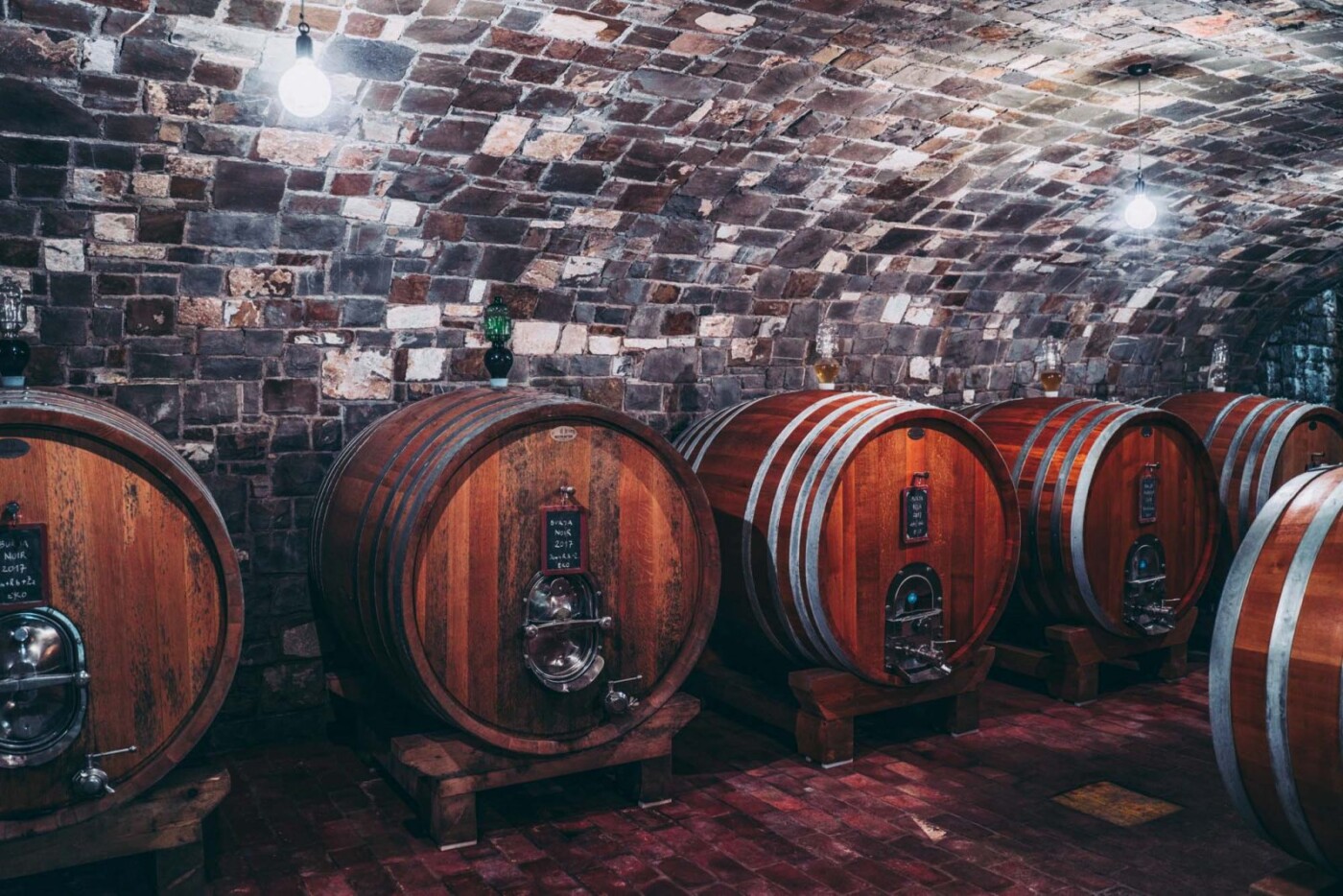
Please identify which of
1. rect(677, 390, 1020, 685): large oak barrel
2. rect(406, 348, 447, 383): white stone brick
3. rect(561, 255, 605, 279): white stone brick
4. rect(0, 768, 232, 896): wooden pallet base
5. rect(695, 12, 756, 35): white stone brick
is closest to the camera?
rect(0, 768, 232, 896): wooden pallet base

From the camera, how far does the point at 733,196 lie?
4.83 m

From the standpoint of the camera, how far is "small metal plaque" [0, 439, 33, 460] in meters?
2.59

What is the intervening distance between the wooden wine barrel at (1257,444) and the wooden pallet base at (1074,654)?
2.80 feet

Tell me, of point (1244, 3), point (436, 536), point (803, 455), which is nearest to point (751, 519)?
point (803, 455)

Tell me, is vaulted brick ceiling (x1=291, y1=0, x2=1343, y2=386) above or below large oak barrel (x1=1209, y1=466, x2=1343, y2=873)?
above

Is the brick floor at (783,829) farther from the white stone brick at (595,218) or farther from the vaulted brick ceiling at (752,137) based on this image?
the white stone brick at (595,218)

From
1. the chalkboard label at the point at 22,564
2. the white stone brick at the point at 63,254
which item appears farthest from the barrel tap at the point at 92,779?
the white stone brick at the point at 63,254

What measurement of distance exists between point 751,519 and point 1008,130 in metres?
2.28

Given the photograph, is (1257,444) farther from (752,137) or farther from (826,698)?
(752,137)

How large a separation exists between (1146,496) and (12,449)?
170 inches

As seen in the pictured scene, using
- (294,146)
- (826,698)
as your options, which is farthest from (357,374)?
(826,698)

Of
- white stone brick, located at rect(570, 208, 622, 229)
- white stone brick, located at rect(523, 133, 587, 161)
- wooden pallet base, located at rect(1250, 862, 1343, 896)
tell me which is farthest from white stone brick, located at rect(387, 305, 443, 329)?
wooden pallet base, located at rect(1250, 862, 1343, 896)

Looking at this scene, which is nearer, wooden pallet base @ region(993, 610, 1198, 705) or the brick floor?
the brick floor

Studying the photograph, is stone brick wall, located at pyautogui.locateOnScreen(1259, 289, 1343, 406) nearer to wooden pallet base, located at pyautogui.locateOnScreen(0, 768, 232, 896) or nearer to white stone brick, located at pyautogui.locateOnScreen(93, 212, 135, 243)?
white stone brick, located at pyautogui.locateOnScreen(93, 212, 135, 243)
